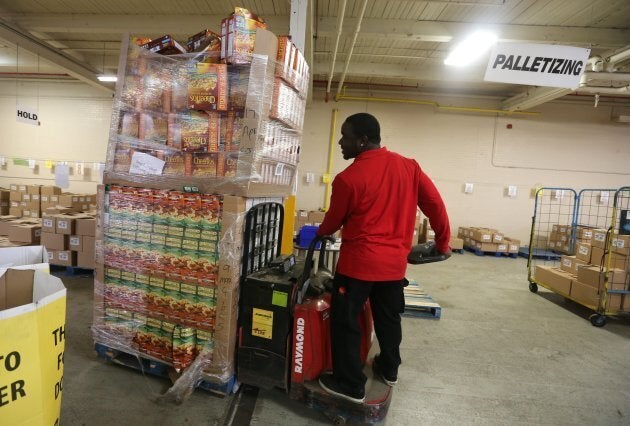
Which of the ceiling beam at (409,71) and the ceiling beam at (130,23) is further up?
the ceiling beam at (409,71)

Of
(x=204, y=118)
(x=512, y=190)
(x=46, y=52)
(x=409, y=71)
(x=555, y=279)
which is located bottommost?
(x=555, y=279)

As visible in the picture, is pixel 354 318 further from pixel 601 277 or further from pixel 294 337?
pixel 601 277

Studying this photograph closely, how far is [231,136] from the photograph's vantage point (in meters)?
2.46

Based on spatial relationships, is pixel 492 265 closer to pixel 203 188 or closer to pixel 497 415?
pixel 497 415

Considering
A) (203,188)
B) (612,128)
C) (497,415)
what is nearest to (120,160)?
(203,188)

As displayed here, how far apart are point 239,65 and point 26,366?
2142mm

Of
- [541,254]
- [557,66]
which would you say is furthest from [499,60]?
[541,254]

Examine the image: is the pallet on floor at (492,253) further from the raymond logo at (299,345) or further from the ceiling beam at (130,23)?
the raymond logo at (299,345)

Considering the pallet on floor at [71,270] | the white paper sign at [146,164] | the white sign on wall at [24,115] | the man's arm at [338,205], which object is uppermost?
the white sign on wall at [24,115]

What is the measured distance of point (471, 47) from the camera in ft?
17.0

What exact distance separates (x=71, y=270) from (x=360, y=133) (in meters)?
5.24

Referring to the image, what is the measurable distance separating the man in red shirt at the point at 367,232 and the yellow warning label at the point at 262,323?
1.51ft

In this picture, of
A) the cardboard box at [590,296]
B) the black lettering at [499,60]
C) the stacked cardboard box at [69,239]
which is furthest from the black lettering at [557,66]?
the stacked cardboard box at [69,239]

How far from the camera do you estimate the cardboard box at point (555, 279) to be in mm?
5094
